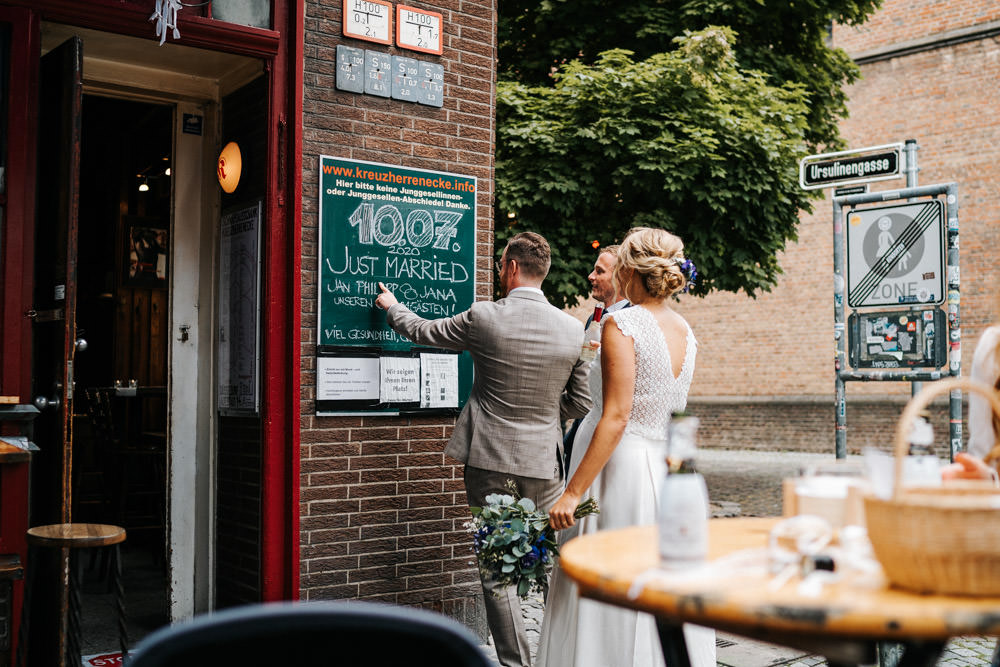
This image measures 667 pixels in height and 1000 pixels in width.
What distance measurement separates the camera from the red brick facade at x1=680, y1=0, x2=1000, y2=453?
15.5m

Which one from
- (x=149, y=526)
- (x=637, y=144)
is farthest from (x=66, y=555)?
(x=637, y=144)

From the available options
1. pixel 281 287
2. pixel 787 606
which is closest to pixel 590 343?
pixel 281 287

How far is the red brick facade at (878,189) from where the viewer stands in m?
15.5

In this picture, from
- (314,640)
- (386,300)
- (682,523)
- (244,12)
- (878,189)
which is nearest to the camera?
(314,640)

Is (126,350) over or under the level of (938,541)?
over

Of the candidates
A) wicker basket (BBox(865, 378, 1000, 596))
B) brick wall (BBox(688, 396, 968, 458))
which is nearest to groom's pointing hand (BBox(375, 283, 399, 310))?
A: wicker basket (BBox(865, 378, 1000, 596))

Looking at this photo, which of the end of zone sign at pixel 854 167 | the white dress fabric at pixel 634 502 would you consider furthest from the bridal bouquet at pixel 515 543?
the end of zone sign at pixel 854 167

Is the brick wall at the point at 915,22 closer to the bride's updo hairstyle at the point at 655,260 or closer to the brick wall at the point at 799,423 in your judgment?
the brick wall at the point at 799,423

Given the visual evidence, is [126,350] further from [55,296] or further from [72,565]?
[72,565]

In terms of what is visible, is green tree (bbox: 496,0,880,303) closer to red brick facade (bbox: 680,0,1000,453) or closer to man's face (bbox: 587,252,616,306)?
man's face (bbox: 587,252,616,306)

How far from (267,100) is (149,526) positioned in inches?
174

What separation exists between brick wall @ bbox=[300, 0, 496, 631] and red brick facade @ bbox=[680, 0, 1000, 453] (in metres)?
10.9

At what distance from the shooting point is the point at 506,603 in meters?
4.32

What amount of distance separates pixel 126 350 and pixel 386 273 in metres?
6.74
